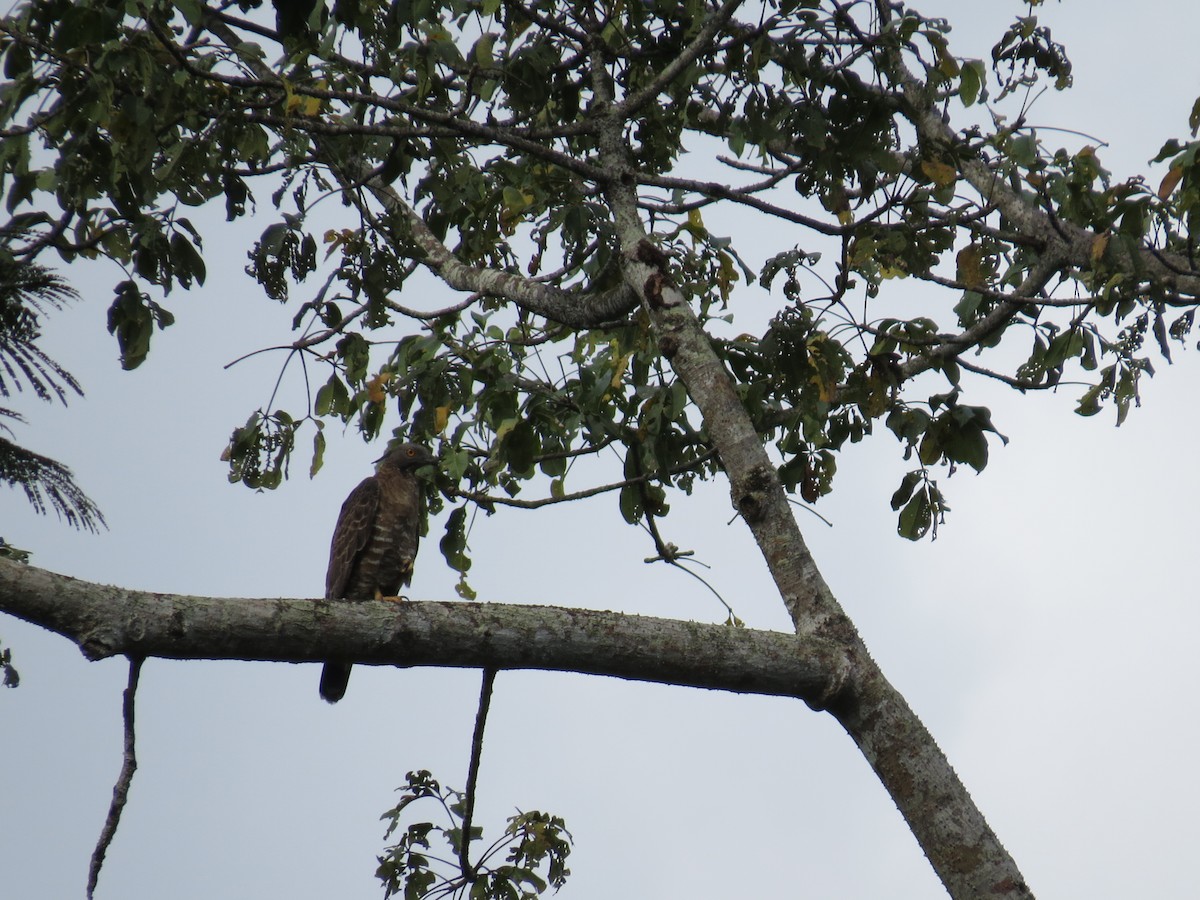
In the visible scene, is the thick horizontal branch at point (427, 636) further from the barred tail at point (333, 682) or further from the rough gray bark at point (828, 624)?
the barred tail at point (333, 682)

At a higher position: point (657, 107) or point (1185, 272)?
point (657, 107)

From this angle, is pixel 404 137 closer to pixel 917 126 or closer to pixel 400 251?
pixel 400 251

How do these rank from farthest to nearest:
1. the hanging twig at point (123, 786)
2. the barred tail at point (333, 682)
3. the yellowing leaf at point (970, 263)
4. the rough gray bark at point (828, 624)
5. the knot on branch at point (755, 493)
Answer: the barred tail at point (333, 682)
the yellowing leaf at point (970, 263)
the knot on branch at point (755, 493)
the rough gray bark at point (828, 624)
the hanging twig at point (123, 786)

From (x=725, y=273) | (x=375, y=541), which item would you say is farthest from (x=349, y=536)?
(x=725, y=273)

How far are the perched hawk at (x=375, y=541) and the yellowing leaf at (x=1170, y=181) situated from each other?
12.0 feet

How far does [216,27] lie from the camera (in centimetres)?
439

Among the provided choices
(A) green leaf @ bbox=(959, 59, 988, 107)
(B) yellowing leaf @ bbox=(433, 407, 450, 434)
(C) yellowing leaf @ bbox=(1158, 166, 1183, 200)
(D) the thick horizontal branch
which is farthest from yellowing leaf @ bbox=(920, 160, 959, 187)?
(B) yellowing leaf @ bbox=(433, 407, 450, 434)

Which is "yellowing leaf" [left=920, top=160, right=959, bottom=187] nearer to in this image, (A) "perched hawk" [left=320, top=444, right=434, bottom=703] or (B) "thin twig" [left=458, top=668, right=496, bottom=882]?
(B) "thin twig" [left=458, top=668, right=496, bottom=882]

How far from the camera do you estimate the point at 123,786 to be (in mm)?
2385

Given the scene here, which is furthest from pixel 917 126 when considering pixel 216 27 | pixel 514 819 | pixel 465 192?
pixel 514 819

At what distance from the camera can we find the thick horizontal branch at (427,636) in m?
2.36

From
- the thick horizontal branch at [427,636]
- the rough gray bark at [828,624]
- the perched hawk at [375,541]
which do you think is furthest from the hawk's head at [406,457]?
the thick horizontal branch at [427,636]

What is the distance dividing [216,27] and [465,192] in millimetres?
1164

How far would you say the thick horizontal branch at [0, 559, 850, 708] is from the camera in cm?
236
